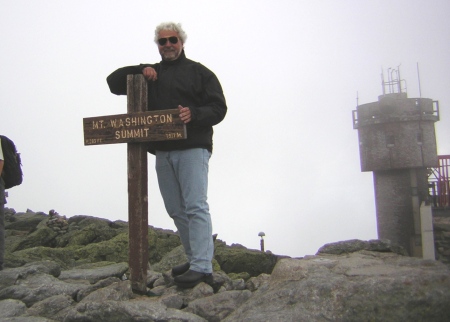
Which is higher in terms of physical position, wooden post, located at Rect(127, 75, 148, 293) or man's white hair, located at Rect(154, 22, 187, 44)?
man's white hair, located at Rect(154, 22, 187, 44)

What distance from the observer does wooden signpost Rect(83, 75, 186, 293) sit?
5.12 meters

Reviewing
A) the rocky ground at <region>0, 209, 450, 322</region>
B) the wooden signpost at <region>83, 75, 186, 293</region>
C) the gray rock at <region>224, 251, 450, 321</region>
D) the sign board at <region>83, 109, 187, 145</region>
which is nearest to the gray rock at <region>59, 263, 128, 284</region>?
the rocky ground at <region>0, 209, 450, 322</region>

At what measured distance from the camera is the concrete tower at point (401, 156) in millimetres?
33562

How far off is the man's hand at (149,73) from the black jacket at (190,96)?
7 cm

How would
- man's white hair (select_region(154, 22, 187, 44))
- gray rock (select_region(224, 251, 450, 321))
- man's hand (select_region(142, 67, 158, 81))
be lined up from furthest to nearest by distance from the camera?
man's hand (select_region(142, 67, 158, 81)) < man's white hair (select_region(154, 22, 187, 44)) < gray rock (select_region(224, 251, 450, 321))

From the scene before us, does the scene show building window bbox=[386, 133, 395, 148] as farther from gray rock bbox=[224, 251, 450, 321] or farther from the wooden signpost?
gray rock bbox=[224, 251, 450, 321]

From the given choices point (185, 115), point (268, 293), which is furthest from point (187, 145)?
point (268, 293)

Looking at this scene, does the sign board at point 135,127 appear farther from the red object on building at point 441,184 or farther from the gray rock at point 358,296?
the red object on building at point 441,184

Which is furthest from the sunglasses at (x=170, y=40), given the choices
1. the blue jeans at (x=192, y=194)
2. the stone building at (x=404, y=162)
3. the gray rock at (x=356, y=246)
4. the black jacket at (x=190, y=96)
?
the stone building at (x=404, y=162)

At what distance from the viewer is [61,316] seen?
4.67 meters

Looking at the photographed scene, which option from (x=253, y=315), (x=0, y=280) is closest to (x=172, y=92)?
(x=253, y=315)

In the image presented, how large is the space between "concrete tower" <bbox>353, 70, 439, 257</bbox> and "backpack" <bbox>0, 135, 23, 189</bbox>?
2969 cm

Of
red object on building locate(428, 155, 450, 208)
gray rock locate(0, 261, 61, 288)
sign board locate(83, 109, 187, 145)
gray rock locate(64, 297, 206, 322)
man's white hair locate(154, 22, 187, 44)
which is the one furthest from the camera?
red object on building locate(428, 155, 450, 208)

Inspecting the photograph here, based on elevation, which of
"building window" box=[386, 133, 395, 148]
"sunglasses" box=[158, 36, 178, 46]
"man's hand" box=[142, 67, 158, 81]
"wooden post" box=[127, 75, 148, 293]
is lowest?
"wooden post" box=[127, 75, 148, 293]
